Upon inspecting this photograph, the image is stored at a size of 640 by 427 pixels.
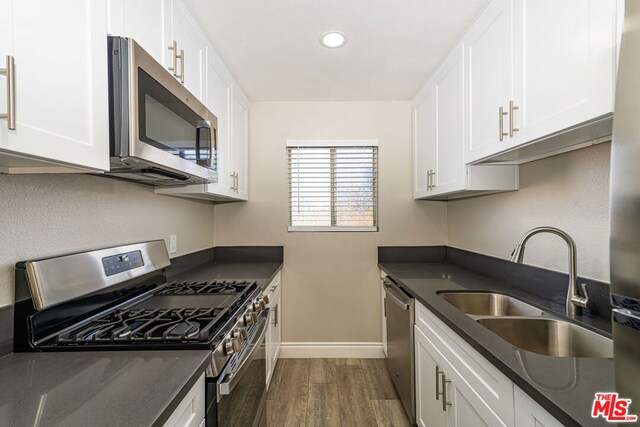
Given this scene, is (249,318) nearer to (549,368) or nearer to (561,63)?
(549,368)

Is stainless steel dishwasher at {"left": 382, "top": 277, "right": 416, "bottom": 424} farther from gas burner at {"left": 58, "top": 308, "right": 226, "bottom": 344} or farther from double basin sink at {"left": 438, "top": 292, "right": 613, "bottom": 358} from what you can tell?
gas burner at {"left": 58, "top": 308, "right": 226, "bottom": 344}

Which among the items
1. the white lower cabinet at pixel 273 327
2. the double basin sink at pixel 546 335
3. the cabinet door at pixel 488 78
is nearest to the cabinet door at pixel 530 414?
the double basin sink at pixel 546 335

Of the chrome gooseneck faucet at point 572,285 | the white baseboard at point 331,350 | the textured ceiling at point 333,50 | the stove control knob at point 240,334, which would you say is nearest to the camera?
the stove control knob at point 240,334

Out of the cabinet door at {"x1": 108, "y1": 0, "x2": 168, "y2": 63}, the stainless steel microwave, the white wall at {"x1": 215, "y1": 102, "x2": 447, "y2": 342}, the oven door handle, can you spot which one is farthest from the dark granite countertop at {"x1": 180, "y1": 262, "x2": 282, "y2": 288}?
the cabinet door at {"x1": 108, "y1": 0, "x2": 168, "y2": 63}

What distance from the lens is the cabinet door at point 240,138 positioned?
2.30m

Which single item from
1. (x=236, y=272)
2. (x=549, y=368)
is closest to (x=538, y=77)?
(x=549, y=368)

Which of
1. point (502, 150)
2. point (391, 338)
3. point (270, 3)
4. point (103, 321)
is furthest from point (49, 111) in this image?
point (391, 338)

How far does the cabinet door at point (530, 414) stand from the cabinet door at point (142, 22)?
1.63 m

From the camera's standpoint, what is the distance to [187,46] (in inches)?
59.4

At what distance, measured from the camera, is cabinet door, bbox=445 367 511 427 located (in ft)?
3.23

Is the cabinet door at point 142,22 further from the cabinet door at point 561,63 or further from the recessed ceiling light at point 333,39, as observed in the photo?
the cabinet door at point 561,63

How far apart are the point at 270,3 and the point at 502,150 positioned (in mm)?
1347

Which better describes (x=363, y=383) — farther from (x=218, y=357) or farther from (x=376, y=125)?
(x=376, y=125)

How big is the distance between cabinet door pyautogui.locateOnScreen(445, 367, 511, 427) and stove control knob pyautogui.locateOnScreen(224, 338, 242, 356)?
0.88m
